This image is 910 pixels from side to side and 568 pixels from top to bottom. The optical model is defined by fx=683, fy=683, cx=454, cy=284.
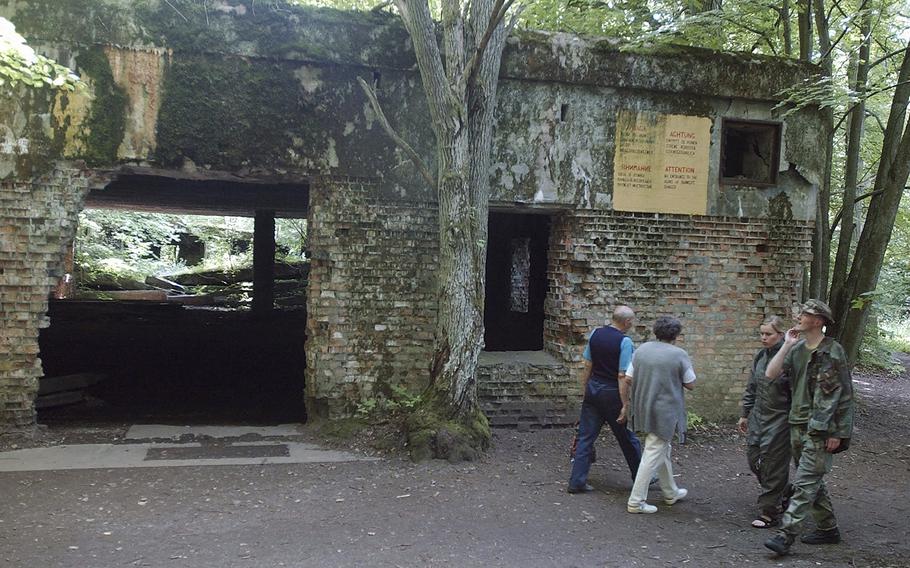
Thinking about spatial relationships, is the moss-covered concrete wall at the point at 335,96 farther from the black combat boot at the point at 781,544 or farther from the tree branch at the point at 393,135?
the black combat boot at the point at 781,544

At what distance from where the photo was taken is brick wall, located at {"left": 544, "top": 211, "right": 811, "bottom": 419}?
25.6 ft

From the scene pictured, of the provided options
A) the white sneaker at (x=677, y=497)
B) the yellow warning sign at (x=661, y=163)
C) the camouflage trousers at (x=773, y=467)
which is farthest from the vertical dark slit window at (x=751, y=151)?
the white sneaker at (x=677, y=497)

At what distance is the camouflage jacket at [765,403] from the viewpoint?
16.8ft

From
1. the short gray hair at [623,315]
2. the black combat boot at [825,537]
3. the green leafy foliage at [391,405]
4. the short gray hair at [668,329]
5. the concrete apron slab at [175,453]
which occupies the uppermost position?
the short gray hair at [623,315]

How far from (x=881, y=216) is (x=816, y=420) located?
227 inches

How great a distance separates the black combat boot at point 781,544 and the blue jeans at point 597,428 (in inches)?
53.3

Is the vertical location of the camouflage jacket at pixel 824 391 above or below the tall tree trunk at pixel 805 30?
below

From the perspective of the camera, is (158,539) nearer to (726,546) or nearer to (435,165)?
(726,546)

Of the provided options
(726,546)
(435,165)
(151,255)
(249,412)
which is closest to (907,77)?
(435,165)

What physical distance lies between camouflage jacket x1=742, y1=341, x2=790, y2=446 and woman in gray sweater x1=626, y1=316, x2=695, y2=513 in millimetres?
515

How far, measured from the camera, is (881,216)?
357 inches

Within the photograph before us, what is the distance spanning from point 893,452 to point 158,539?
7.81 metres

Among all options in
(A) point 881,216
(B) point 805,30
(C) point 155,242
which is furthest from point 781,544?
(C) point 155,242

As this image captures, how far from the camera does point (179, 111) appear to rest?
679cm
